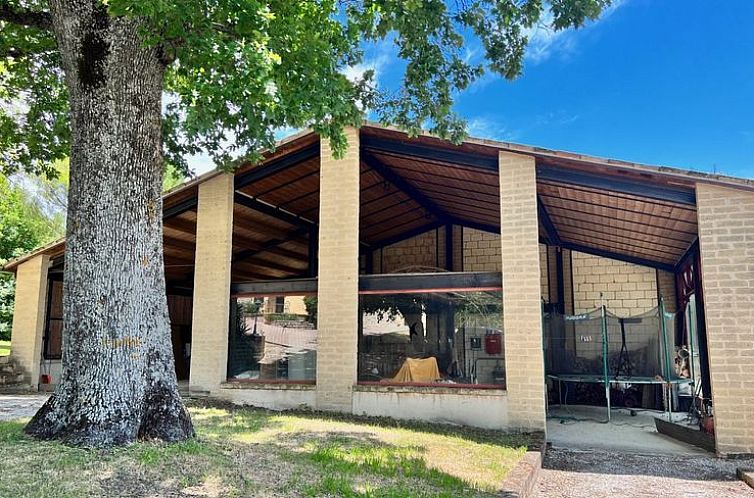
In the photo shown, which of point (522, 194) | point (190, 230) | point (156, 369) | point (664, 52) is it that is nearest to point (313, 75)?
point (156, 369)

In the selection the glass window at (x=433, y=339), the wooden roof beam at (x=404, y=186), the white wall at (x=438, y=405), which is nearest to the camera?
the white wall at (x=438, y=405)

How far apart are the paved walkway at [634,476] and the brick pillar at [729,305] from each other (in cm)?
61

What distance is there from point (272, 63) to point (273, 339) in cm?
671

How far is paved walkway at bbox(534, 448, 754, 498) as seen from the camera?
6531 mm

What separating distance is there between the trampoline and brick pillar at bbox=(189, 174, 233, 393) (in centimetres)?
710

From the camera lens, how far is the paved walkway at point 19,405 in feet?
28.1

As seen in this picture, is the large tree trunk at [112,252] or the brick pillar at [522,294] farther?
the brick pillar at [522,294]

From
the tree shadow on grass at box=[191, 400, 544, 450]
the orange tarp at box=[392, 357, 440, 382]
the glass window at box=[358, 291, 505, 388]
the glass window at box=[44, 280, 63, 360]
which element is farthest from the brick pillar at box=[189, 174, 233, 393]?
the glass window at box=[44, 280, 63, 360]

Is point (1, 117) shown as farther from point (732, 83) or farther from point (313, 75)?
point (732, 83)

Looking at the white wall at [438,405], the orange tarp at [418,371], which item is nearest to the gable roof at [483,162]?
the orange tarp at [418,371]

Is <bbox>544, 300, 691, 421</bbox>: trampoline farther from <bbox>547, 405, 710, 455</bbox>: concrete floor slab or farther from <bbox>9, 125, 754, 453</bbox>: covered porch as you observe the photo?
<bbox>9, 125, 754, 453</bbox>: covered porch

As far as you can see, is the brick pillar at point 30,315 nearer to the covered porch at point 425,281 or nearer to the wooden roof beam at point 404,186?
the covered porch at point 425,281

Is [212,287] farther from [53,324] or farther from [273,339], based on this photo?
[53,324]

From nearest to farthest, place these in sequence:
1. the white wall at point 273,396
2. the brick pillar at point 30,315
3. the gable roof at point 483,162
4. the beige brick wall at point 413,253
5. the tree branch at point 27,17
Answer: the tree branch at point 27,17, the gable roof at point 483,162, the white wall at point 273,396, the brick pillar at point 30,315, the beige brick wall at point 413,253
